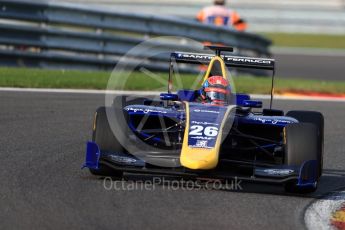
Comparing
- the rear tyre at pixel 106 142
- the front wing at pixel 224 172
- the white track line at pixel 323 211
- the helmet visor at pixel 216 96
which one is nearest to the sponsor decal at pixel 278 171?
the front wing at pixel 224 172

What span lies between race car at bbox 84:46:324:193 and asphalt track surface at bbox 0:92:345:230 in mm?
182

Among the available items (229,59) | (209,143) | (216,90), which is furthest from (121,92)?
(209,143)

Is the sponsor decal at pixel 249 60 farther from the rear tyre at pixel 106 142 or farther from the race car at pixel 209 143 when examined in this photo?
the rear tyre at pixel 106 142

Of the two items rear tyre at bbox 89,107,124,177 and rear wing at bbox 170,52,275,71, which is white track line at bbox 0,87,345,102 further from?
rear tyre at bbox 89,107,124,177

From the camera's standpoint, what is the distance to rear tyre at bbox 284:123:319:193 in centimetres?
761

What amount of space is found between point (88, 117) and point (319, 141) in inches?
169

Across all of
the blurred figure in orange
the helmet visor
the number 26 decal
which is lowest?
the number 26 decal

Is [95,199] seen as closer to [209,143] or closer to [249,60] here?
[209,143]

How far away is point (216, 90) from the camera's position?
8.63 metres

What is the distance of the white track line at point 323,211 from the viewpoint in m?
6.44

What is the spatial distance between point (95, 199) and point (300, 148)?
6.43 feet

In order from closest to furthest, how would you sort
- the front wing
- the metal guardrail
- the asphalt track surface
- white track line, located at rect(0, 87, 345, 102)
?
the asphalt track surface
the front wing
white track line, located at rect(0, 87, 345, 102)
the metal guardrail

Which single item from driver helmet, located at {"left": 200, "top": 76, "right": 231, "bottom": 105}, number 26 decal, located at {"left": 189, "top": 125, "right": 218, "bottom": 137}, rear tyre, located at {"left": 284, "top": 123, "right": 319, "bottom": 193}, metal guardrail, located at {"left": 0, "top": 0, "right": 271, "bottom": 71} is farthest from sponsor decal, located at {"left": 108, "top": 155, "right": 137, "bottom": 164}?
metal guardrail, located at {"left": 0, "top": 0, "right": 271, "bottom": 71}

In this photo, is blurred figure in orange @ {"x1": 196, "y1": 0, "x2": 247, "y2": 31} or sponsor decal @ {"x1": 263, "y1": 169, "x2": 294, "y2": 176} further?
blurred figure in orange @ {"x1": 196, "y1": 0, "x2": 247, "y2": 31}
